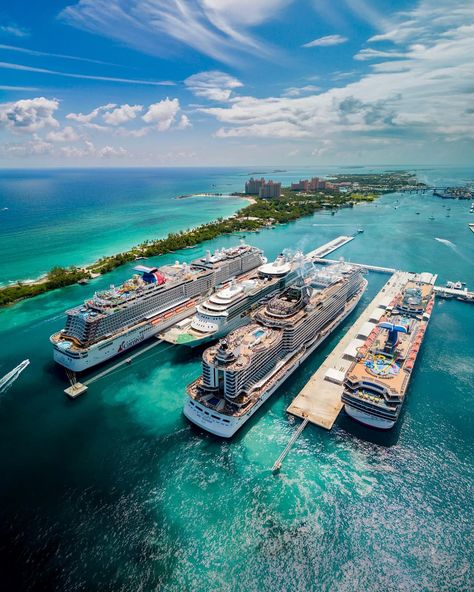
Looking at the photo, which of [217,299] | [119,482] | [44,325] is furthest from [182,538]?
[44,325]

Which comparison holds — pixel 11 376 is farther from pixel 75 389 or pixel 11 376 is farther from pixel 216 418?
pixel 216 418

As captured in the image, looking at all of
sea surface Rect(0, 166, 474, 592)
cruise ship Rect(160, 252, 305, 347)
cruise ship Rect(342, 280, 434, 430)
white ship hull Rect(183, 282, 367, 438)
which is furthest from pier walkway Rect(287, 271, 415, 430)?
cruise ship Rect(160, 252, 305, 347)

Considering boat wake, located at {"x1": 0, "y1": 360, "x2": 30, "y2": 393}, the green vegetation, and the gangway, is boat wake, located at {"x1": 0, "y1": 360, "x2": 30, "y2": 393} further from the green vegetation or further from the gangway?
the gangway

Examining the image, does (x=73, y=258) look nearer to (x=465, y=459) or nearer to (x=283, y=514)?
(x=283, y=514)

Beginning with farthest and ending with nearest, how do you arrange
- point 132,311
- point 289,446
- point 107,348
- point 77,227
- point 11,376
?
point 77,227, point 132,311, point 107,348, point 11,376, point 289,446

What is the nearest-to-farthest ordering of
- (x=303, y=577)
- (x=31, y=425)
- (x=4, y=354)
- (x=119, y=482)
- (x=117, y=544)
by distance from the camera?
(x=303, y=577)
(x=117, y=544)
(x=119, y=482)
(x=31, y=425)
(x=4, y=354)

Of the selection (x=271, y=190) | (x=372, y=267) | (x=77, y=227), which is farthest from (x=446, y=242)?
(x=77, y=227)
